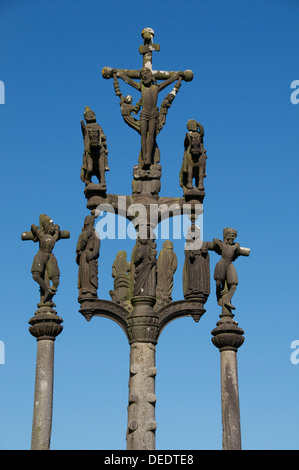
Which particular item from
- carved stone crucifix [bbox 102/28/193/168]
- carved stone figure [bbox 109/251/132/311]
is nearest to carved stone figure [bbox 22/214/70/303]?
carved stone figure [bbox 109/251/132/311]

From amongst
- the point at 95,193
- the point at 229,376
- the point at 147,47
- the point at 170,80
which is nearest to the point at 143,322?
the point at 229,376

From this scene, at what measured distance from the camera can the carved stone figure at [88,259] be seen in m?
21.6

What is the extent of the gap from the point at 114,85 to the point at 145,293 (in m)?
4.59

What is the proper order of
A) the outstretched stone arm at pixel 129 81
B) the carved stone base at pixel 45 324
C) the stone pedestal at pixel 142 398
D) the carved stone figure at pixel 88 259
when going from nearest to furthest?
the stone pedestal at pixel 142 398 → the carved stone base at pixel 45 324 → the carved stone figure at pixel 88 259 → the outstretched stone arm at pixel 129 81

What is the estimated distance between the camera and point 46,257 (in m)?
22.1

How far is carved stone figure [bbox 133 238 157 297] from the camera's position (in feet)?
70.9

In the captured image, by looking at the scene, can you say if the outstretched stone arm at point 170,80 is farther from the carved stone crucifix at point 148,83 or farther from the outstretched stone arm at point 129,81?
the outstretched stone arm at point 129,81

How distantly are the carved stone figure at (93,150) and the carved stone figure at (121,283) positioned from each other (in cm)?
156

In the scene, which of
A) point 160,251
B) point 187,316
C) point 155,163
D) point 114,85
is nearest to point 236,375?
point 187,316

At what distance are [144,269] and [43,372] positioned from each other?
2791 mm

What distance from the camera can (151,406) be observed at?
20.9 m

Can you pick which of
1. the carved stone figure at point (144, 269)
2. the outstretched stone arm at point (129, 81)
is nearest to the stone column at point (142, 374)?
the carved stone figure at point (144, 269)

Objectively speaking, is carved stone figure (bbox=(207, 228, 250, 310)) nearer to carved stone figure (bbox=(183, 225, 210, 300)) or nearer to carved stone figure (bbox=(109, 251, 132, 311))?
carved stone figure (bbox=(183, 225, 210, 300))
